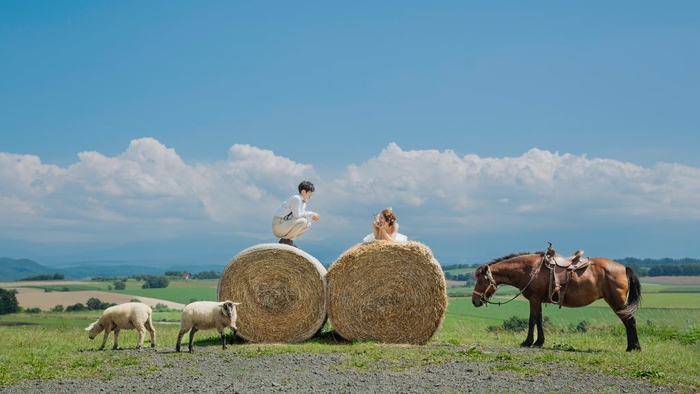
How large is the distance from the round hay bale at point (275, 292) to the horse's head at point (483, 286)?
112 inches

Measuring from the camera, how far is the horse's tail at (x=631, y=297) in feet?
41.5

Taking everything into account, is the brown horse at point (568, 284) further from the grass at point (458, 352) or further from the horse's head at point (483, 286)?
the grass at point (458, 352)

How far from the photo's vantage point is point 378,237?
13.9 metres

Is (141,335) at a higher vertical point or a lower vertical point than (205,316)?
lower

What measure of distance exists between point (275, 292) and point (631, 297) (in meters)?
6.39

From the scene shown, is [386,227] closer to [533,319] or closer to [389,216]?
[389,216]

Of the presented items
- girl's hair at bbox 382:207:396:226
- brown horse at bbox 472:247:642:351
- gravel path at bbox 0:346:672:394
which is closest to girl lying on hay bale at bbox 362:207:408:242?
girl's hair at bbox 382:207:396:226

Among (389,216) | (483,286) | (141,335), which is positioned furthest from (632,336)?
(141,335)

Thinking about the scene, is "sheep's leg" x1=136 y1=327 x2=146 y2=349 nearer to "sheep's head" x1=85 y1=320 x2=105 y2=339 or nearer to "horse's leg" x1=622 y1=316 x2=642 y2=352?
"sheep's head" x1=85 y1=320 x2=105 y2=339

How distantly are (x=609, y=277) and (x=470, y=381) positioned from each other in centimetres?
502

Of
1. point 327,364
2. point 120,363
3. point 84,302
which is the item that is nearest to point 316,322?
point 327,364

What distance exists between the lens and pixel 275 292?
1336 cm

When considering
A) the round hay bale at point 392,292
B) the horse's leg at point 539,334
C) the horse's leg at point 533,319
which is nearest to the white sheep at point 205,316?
the round hay bale at point 392,292

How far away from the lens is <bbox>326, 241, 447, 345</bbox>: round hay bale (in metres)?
13.1
